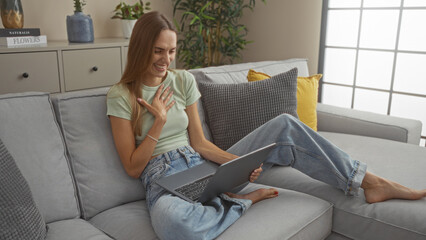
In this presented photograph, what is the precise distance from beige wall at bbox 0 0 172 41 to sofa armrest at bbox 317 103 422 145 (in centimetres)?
197

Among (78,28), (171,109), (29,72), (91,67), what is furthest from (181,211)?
(78,28)

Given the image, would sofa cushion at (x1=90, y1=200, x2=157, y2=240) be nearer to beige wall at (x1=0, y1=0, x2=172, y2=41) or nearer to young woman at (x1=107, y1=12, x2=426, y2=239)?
young woman at (x1=107, y1=12, x2=426, y2=239)

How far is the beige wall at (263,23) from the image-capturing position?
9.91 feet

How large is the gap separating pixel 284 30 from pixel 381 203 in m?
2.47

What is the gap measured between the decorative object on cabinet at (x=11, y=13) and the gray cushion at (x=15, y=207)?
1745mm

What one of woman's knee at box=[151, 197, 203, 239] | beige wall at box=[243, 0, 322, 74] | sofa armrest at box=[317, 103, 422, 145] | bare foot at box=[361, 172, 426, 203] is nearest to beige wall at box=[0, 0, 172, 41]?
beige wall at box=[243, 0, 322, 74]

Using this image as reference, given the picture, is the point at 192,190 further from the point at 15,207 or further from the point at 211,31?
the point at 211,31

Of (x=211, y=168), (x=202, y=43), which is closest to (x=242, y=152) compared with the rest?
(x=211, y=168)

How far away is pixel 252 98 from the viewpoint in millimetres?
1869

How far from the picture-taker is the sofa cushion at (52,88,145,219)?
1461mm

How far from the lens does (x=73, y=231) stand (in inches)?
50.0

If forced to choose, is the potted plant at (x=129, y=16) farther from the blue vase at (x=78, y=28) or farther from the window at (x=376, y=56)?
the window at (x=376, y=56)

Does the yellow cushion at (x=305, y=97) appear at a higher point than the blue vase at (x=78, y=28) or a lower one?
lower

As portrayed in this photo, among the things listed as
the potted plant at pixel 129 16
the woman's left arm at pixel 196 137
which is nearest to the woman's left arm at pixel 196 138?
the woman's left arm at pixel 196 137
